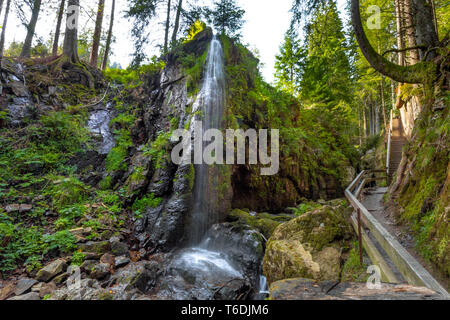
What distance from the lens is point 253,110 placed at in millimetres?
11031

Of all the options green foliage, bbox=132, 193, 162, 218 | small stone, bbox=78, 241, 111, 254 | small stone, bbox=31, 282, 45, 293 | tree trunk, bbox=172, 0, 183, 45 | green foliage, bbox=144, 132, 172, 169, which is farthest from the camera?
tree trunk, bbox=172, 0, 183, 45

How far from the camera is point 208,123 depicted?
859 cm

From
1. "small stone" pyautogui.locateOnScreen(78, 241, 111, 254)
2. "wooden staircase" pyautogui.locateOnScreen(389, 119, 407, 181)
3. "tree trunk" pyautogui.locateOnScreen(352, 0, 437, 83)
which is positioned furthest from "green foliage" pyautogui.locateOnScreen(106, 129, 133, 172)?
"wooden staircase" pyautogui.locateOnScreen(389, 119, 407, 181)

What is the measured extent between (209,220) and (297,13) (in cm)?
685

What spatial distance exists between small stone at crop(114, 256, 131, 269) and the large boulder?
3326 millimetres

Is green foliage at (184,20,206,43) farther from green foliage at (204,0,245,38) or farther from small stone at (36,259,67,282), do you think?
small stone at (36,259,67,282)

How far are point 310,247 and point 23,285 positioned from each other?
5.31m

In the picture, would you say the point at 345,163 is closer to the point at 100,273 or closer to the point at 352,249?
the point at 352,249

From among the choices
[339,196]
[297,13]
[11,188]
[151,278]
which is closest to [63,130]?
[11,188]

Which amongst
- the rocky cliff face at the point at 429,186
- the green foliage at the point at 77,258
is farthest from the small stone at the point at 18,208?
the rocky cliff face at the point at 429,186

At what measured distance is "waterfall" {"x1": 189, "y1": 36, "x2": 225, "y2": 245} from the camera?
7.33 metres

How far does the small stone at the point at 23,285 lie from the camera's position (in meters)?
3.64

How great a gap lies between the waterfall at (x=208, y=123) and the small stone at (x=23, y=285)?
3919 millimetres
